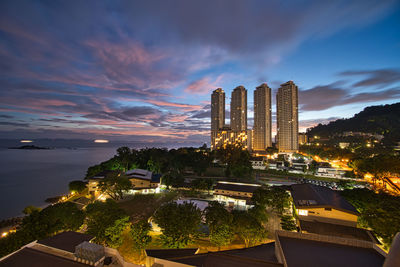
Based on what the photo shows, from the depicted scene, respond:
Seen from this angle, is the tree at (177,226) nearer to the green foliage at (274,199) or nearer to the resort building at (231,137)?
the green foliage at (274,199)

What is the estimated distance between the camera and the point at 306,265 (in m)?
6.34

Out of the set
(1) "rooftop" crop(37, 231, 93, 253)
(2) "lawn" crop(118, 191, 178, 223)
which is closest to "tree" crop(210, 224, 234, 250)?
(1) "rooftop" crop(37, 231, 93, 253)

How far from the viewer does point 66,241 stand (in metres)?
9.48

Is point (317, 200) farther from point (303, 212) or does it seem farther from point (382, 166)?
point (382, 166)

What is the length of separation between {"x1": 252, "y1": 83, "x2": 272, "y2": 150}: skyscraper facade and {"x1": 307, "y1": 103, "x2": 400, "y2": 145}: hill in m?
48.1

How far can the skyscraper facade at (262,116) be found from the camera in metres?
68.5

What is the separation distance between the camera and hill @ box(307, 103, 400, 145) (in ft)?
260

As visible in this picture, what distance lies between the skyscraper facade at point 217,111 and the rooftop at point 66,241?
2655 inches

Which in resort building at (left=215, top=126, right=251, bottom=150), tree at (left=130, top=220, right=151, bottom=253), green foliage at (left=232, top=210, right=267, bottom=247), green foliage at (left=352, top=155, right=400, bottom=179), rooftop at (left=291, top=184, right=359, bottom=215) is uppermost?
resort building at (left=215, top=126, right=251, bottom=150)

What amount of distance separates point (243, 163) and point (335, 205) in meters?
23.8

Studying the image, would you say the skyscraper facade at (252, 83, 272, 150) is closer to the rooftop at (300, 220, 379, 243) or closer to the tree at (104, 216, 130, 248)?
the rooftop at (300, 220, 379, 243)

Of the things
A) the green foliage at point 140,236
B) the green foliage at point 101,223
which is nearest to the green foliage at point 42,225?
the green foliage at point 101,223

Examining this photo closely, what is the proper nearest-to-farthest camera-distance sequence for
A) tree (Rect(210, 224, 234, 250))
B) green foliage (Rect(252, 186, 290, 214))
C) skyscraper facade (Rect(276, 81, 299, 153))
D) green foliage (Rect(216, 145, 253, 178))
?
tree (Rect(210, 224, 234, 250)), green foliage (Rect(252, 186, 290, 214)), green foliage (Rect(216, 145, 253, 178)), skyscraper facade (Rect(276, 81, 299, 153))

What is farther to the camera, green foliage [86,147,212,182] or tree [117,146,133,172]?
tree [117,146,133,172]
